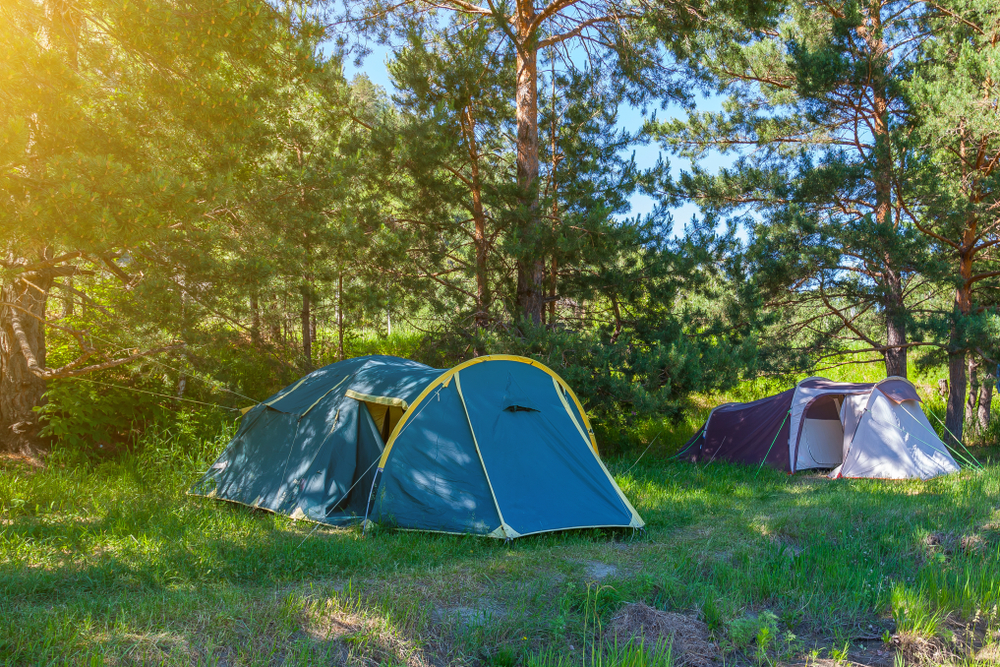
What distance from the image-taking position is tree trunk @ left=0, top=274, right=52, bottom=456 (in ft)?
24.2

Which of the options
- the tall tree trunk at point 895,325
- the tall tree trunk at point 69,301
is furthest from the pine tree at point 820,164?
the tall tree trunk at point 69,301

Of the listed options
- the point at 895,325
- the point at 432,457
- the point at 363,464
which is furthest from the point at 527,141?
the point at 895,325

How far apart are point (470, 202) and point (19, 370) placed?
6.05 meters

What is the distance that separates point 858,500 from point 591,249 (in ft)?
14.1

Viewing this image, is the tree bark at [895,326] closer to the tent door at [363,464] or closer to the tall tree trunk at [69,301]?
the tent door at [363,464]

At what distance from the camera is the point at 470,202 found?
32.2 ft

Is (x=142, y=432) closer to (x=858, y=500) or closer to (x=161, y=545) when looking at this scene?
(x=161, y=545)

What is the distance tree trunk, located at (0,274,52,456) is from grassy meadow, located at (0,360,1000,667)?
2.98 feet

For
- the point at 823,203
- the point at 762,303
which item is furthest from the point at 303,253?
the point at 823,203

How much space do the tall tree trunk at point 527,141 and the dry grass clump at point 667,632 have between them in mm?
5589

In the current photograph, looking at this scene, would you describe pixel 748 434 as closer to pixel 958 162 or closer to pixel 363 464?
pixel 958 162

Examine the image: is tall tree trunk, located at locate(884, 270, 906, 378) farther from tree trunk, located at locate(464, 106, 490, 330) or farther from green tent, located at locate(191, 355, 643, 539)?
green tent, located at locate(191, 355, 643, 539)

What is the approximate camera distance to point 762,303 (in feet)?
35.2

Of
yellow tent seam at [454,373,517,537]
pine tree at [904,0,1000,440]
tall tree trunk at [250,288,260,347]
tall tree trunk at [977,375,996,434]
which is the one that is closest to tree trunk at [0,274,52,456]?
tall tree trunk at [250,288,260,347]
